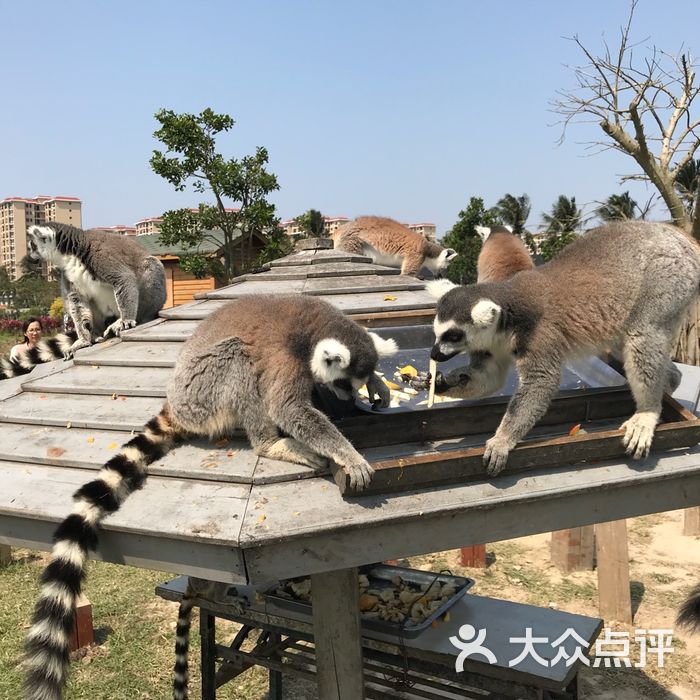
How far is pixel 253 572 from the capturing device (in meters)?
2.55

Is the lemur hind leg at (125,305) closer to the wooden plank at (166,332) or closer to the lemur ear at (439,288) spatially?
the wooden plank at (166,332)

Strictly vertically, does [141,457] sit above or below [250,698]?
above

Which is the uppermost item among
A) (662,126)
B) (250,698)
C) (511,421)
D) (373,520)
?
(662,126)

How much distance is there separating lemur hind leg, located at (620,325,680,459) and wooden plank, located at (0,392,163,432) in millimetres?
2892

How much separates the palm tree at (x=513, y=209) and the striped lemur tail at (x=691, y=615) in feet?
187

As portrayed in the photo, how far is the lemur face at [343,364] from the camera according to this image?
136 inches

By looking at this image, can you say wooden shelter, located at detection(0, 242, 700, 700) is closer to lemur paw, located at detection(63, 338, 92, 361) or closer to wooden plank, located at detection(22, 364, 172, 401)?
wooden plank, located at detection(22, 364, 172, 401)

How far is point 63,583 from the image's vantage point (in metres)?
2.79

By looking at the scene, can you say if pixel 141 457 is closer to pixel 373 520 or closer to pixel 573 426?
pixel 373 520

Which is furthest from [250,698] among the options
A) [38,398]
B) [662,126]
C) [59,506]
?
[662,126]

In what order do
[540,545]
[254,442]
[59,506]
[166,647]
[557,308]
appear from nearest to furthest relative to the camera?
[59,506] < [254,442] < [557,308] < [166,647] < [540,545]

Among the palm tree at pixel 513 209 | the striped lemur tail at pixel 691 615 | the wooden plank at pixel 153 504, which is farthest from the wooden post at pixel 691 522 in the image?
the palm tree at pixel 513 209

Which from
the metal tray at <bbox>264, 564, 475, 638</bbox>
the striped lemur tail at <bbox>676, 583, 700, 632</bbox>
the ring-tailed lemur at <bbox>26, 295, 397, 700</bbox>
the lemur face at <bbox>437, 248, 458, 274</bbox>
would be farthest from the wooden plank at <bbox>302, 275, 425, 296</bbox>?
the lemur face at <bbox>437, 248, 458, 274</bbox>

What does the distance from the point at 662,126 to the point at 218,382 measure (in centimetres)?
1111
